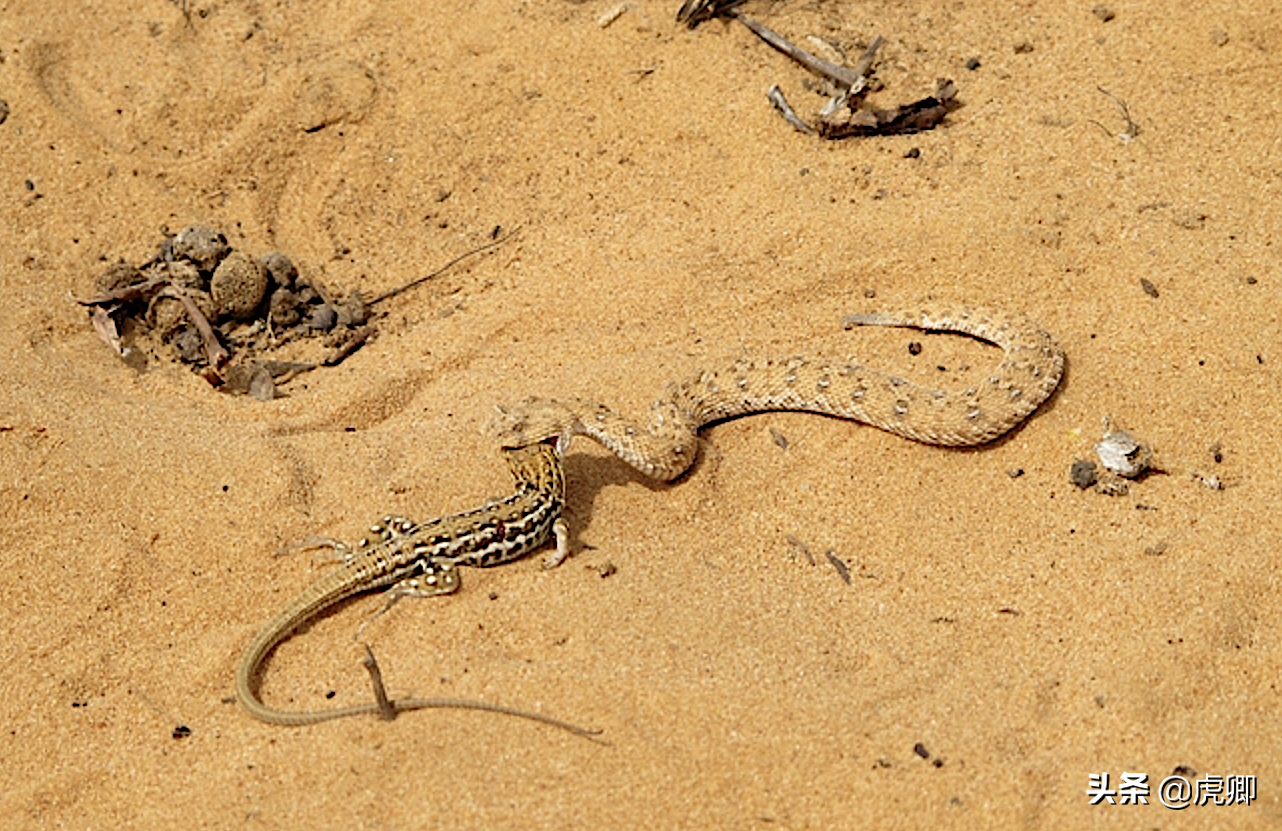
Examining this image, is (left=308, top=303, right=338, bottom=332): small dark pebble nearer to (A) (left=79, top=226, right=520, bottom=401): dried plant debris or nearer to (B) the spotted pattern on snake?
(A) (left=79, top=226, right=520, bottom=401): dried plant debris

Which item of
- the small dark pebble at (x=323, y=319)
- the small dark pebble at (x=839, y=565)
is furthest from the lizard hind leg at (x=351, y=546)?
the small dark pebble at (x=323, y=319)

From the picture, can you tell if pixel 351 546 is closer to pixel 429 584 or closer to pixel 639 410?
pixel 429 584

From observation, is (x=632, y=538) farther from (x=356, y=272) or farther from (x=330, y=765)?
(x=356, y=272)

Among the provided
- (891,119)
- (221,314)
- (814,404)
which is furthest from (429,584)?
(891,119)

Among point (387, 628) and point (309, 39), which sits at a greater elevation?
point (309, 39)

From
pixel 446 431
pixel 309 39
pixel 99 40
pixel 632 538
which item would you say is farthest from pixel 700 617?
pixel 99 40
